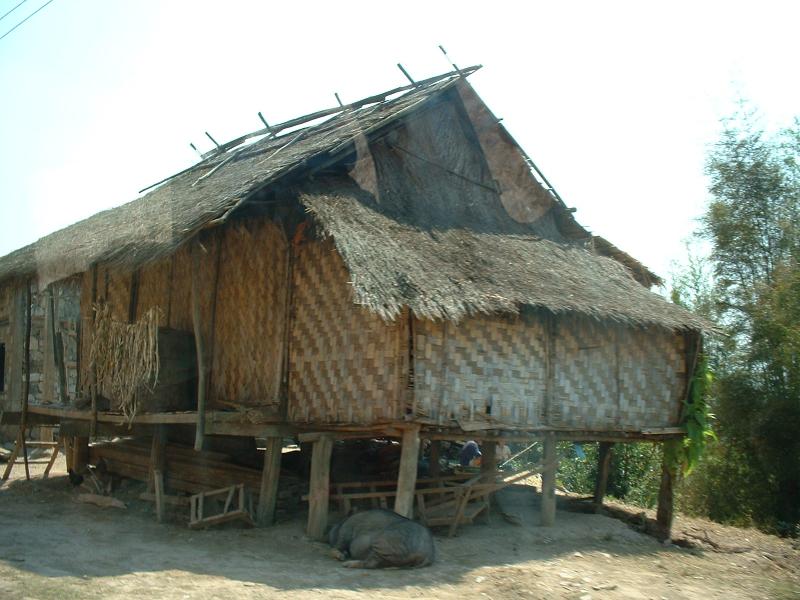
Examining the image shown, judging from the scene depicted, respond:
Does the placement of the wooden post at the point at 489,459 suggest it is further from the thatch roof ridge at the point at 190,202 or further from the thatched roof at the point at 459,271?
the thatch roof ridge at the point at 190,202

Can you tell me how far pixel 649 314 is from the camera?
374 inches

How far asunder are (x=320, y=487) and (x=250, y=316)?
2118 mm

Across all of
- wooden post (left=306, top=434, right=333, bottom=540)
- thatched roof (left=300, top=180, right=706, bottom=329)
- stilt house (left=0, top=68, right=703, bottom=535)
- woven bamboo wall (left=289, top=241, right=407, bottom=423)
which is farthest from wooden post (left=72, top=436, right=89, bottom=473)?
thatched roof (left=300, top=180, right=706, bottom=329)

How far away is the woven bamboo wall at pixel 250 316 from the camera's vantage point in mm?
9094

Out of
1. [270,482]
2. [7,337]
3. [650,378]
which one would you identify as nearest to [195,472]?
[270,482]

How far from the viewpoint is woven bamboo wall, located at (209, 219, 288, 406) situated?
9.09 meters

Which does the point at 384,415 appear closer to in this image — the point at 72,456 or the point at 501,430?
the point at 501,430

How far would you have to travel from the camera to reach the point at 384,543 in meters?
7.29

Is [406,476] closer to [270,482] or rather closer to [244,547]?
[244,547]

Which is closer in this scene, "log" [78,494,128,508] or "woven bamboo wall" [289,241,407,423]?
"woven bamboo wall" [289,241,407,423]

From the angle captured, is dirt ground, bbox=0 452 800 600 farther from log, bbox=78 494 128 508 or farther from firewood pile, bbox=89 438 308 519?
firewood pile, bbox=89 438 308 519

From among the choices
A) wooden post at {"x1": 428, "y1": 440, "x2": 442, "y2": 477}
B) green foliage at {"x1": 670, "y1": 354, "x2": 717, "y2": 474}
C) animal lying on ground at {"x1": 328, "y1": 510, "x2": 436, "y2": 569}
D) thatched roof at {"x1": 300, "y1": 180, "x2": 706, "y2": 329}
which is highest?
thatched roof at {"x1": 300, "y1": 180, "x2": 706, "y2": 329}

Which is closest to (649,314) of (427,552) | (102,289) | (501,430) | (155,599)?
(501,430)

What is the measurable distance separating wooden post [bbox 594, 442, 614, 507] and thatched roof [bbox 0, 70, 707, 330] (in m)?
2.51
